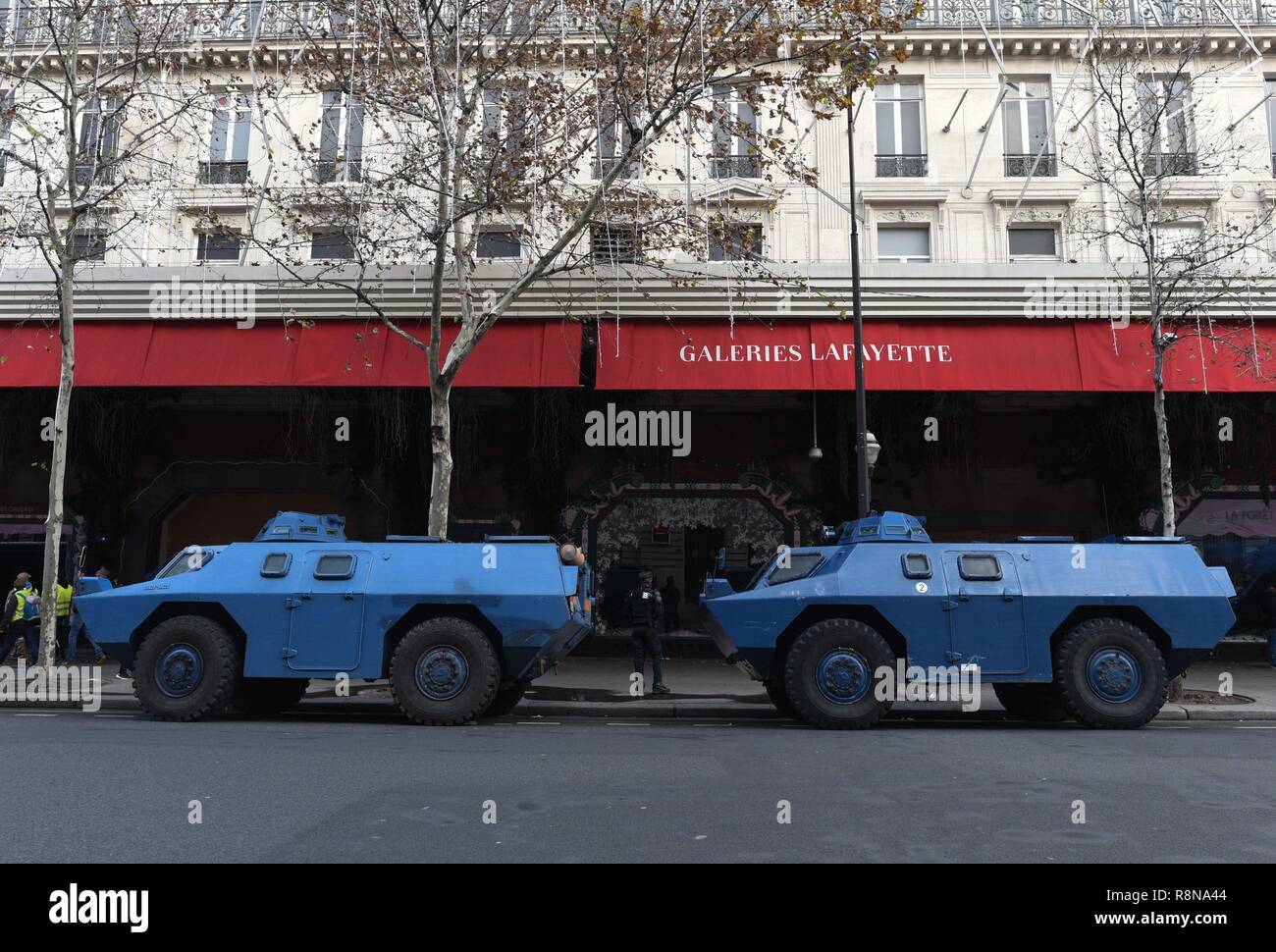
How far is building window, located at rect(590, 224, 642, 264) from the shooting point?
16.0 meters

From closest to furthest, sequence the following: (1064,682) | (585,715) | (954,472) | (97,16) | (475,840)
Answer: (475,840), (1064,682), (585,715), (97,16), (954,472)

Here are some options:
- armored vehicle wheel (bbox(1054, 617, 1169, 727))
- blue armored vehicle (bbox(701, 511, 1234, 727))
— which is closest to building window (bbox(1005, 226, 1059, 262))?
blue armored vehicle (bbox(701, 511, 1234, 727))

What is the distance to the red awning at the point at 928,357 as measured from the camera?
49.8 ft

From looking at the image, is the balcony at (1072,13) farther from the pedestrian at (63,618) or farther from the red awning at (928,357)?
the pedestrian at (63,618)

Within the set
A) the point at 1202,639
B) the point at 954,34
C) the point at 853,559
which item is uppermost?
the point at 954,34

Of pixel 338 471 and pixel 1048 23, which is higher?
pixel 1048 23

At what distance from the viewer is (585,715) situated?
457 inches

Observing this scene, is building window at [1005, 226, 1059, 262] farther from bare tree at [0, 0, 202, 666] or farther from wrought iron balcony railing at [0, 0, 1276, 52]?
bare tree at [0, 0, 202, 666]

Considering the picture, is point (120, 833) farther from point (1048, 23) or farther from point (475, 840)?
point (1048, 23)

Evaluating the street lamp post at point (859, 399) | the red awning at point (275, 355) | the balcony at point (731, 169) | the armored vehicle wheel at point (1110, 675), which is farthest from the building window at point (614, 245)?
the armored vehicle wheel at point (1110, 675)

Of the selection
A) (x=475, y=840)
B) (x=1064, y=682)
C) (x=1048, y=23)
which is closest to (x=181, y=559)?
(x=475, y=840)

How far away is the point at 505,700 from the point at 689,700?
108 inches

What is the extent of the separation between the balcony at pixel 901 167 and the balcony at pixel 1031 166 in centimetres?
173

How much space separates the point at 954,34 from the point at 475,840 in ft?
64.6
